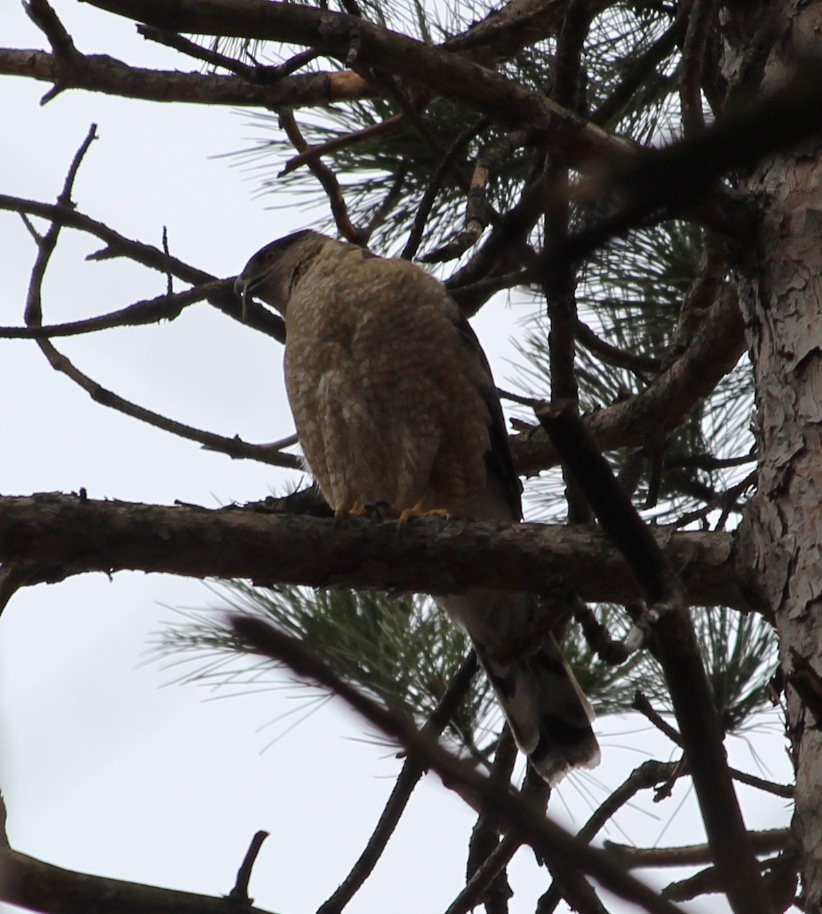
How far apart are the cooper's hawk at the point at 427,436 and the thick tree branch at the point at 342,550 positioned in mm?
1375

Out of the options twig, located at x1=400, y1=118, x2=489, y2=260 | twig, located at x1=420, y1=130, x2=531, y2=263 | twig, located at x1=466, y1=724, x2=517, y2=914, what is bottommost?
twig, located at x1=466, y1=724, x2=517, y2=914

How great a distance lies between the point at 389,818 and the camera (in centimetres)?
275

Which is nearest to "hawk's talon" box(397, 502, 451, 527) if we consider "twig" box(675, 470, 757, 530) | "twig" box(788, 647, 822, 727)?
"twig" box(675, 470, 757, 530)

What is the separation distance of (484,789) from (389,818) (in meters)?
2.03

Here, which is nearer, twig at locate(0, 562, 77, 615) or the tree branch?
the tree branch

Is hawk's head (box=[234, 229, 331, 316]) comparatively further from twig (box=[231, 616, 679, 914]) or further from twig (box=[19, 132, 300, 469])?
twig (box=[231, 616, 679, 914])

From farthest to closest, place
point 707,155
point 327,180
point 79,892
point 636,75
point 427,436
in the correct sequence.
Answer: point 427,436
point 327,180
point 636,75
point 79,892
point 707,155

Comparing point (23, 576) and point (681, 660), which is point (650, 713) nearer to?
point (23, 576)

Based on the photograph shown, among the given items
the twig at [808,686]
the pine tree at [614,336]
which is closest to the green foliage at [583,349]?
the pine tree at [614,336]

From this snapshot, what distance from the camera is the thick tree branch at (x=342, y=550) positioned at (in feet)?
7.84

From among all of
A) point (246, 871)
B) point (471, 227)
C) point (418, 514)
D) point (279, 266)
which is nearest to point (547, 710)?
point (418, 514)

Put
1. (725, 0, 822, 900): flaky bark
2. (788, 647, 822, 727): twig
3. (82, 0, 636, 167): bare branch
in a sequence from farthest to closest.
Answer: (82, 0, 636, 167): bare branch
(725, 0, 822, 900): flaky bark
(788, 647, 822, 727): twig

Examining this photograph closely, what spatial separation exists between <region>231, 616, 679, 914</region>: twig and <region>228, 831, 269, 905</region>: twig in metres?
1.18

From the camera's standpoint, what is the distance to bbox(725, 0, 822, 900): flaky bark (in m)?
2.10
